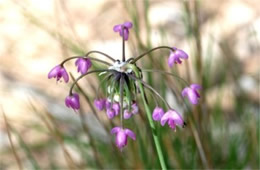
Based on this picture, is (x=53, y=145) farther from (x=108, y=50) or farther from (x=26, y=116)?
(x=108, y=50)

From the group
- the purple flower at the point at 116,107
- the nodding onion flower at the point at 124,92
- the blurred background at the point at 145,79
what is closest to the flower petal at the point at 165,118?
the nodding onion flower at the point at 124,92

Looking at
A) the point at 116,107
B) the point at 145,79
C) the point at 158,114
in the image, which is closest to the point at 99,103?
the point at 116,107

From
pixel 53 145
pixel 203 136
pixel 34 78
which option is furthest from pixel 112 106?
pixel 34 78

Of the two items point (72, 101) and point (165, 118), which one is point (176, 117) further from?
point (72, 101)

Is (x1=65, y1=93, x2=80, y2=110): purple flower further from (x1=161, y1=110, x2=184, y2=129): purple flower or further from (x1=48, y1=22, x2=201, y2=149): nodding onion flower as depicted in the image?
(x1=161, y1=110, x2=184, y2=129): purple flower

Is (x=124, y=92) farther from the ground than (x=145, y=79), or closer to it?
farther from the ground

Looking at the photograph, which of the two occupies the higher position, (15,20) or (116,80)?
(15,20)

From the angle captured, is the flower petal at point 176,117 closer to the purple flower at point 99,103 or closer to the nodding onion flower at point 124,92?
the nodding onion flower at point 124,92

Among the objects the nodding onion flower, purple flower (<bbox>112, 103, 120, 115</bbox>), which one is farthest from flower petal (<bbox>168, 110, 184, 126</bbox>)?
purple flower (<bbox>112, 103, 120, 115</bbox>)
